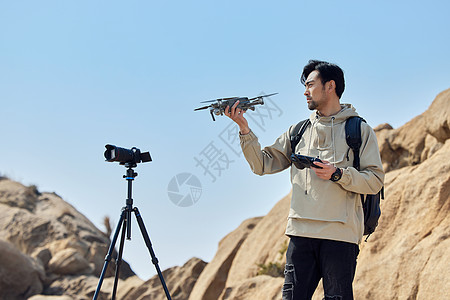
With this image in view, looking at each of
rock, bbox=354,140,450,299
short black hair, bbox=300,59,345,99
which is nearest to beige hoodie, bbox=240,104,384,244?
short black hair, bbox=300,59,345,99

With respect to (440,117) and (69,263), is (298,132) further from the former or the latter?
(69,263)

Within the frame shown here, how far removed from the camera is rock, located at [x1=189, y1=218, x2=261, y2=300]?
32.7 ft

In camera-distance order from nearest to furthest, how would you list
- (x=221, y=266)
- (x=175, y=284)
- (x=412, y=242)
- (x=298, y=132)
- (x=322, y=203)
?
1. (x=322, y=203)
2. (x=298, y=132)
3. (x=412, y=242)
4. (x=221, y=266)
5. (x=175, y=284)

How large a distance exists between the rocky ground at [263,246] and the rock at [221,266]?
0.07 feet

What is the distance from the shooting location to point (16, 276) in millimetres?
13016

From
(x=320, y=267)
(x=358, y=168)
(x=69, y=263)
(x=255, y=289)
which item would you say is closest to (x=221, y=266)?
(x=255, y=289)

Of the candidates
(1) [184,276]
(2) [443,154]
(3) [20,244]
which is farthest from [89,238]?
(2) [443,154]

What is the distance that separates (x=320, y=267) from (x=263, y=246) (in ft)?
21.3

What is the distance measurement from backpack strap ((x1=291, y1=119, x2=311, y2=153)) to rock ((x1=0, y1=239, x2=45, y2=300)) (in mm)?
11108

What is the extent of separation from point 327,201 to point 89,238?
1484cm

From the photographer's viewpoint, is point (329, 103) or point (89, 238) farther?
point (89, 238)

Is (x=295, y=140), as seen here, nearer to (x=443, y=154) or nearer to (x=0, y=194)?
(x=443, y=154)

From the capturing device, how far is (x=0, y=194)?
18469 millimetres

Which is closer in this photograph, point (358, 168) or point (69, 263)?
point (358, 168)
